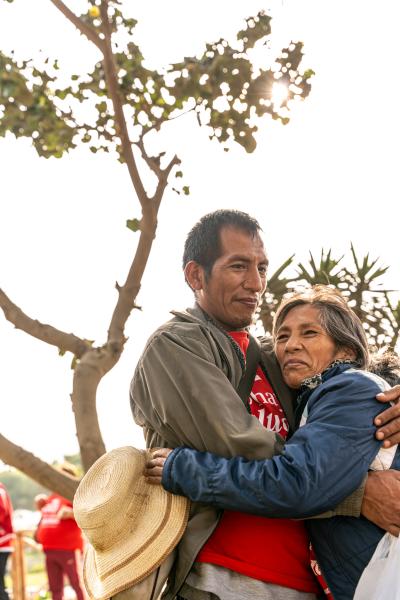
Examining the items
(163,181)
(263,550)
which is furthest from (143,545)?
(163,181)

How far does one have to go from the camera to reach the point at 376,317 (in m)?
6.66

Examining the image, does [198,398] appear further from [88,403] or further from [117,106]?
[117,106]

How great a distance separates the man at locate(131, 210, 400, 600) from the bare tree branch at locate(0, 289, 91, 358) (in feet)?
10.1

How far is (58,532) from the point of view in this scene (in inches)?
403

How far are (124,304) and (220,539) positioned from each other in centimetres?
350

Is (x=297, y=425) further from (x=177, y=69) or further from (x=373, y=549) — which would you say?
(x=177, y=69)

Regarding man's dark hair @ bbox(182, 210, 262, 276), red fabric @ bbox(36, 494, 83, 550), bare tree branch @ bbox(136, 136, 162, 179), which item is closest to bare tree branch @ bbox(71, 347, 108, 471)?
bare tree branch @ bbox(136, 136, 162, 179)

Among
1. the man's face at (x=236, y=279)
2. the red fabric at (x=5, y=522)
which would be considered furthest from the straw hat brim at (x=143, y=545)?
the red fabric at (x=5, y=522)

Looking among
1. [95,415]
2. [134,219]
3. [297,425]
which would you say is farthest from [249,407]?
[134,219]

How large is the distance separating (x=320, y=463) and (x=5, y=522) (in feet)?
21.4

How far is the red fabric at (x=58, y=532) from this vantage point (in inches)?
402

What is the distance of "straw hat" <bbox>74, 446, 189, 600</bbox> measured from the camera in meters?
2.61

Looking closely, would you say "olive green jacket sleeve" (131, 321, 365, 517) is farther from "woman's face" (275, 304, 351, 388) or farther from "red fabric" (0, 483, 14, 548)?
"red fabric" (0, 483, 14, 548)

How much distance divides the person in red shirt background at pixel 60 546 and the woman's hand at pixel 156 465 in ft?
25.0
